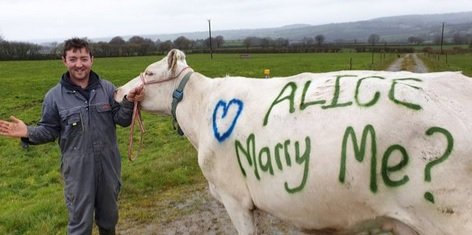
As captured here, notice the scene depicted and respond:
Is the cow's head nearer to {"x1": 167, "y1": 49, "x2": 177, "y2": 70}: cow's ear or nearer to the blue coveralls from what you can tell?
{"x1": 167, "y1": 49, "x2": 177, "y2": 70}: cow's ear

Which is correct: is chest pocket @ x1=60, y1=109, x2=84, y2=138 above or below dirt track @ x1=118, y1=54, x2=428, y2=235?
above

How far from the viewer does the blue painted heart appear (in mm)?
4383

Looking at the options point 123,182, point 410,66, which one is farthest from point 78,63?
point 410,66

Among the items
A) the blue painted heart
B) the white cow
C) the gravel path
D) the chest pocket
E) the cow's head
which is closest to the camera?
the white cow

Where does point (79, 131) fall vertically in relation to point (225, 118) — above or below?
below

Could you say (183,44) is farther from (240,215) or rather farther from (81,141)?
(240,215)

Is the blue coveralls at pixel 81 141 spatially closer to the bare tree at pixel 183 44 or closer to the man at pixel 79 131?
the man at pixel 79 131

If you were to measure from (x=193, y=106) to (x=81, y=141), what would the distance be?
1231mm

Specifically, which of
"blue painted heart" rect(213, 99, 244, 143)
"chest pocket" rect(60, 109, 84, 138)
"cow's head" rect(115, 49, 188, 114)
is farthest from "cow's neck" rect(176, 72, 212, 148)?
"chest pocket" rect(60, 109, 84, 138)

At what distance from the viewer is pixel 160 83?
525 centimetres

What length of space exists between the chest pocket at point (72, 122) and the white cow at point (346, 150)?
127 cm

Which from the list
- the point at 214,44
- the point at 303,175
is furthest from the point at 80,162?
the point at 214,44

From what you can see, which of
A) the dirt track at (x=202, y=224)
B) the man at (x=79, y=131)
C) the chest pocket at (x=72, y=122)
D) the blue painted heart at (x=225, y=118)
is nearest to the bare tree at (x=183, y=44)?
the dirt track at (x=202, y=224)

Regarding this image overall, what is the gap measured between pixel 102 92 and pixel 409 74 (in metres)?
3.17
